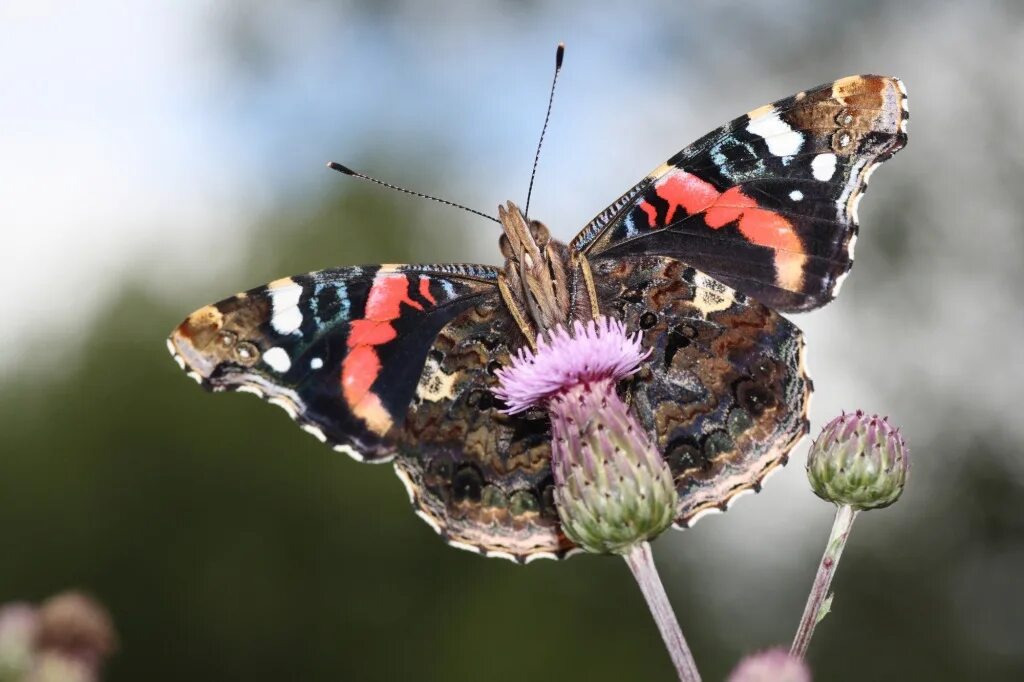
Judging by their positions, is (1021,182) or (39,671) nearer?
(39,671)

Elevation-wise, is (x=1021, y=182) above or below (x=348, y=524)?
above

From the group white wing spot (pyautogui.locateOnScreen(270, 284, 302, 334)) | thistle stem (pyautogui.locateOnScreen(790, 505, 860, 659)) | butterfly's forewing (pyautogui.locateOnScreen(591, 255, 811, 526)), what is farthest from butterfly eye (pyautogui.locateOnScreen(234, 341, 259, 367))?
thistle stem (pyautogui.locateOnScreen(790, 505, 860, 659))

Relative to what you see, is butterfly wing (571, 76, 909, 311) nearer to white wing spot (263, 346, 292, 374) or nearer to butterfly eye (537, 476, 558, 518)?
butterfly eye (537, 476, 558, 518)

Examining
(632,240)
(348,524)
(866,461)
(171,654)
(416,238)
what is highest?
(632,240)

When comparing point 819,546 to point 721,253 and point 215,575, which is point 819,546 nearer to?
point 215,575

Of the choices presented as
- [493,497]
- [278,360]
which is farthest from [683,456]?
[278,360]

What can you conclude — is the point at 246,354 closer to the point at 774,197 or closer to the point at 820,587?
the point at 774,197

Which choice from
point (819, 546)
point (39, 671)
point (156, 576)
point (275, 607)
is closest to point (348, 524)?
point (275, 607)
